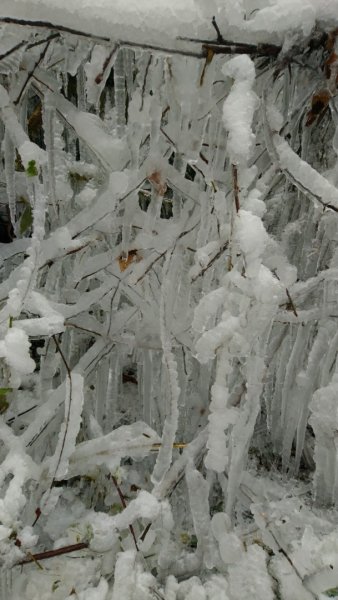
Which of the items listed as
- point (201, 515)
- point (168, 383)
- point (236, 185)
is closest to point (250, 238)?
point (236, 185)

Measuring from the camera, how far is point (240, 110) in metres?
0.89

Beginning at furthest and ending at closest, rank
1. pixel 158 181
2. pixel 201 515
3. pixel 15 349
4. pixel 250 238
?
1. pixel 201 515
2. pixel 158 181
3. pixel 15 349
4. pixel 250 238

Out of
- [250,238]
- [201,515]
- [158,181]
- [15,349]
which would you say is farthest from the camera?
[201,515]

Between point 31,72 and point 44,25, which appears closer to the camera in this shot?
point 44,25

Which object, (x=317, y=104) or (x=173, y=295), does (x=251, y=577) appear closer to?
(x=173, y=295)

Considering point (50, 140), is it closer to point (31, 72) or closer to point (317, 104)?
point (31, 72)

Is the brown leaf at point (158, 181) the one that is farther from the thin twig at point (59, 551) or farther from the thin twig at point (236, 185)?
the thin twig at point (59, 551)

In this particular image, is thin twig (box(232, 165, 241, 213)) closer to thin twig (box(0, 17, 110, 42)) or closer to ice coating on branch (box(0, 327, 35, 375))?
thin twig (box(0, 17, 110, 42))

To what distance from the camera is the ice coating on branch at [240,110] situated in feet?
2.88

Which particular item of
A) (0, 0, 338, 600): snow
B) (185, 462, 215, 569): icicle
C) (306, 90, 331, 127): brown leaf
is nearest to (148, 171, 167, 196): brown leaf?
(0, 0, 338, 600): snow

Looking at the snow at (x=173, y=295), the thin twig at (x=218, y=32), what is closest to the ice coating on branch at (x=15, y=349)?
the snow at (x=173, y=295)

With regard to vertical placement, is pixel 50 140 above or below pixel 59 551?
above

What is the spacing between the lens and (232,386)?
130 centimetres

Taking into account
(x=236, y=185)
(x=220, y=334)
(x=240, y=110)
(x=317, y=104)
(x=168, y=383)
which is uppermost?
(x=317, y=104)
